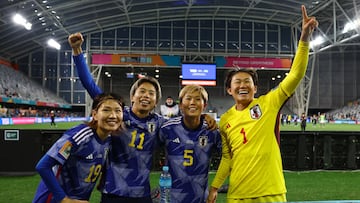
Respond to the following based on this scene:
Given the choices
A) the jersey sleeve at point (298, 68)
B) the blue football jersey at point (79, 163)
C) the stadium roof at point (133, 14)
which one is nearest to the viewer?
the blue football jersey at point (79, 163)

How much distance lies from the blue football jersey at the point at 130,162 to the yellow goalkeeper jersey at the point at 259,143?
0.74 metres

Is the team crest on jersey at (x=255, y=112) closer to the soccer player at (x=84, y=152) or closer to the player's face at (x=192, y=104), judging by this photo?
the player's face at (x=192, y=104)

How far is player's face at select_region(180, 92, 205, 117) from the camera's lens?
310 centimetres

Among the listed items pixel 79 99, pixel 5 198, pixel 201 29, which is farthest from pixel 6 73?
pixel 5 198

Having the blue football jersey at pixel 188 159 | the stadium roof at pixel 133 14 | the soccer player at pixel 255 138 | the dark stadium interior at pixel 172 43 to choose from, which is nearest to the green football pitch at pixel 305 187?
the blue football jersey at pixel 188 159

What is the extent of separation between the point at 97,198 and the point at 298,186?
423 centimetres

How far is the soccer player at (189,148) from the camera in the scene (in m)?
3.08

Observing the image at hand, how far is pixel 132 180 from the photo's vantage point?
3047 millimetres

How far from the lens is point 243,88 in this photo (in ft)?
10.00

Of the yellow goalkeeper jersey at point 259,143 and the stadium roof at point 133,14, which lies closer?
the yellow goalkeeper jersey at point 259,143

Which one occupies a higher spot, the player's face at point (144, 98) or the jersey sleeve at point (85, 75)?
the jersey sleeve at point (85, 75)

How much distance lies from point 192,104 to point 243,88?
1.61 feet

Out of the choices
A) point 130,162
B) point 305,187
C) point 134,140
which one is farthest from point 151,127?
point 305,187

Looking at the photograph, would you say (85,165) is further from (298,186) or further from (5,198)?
(298,186)
